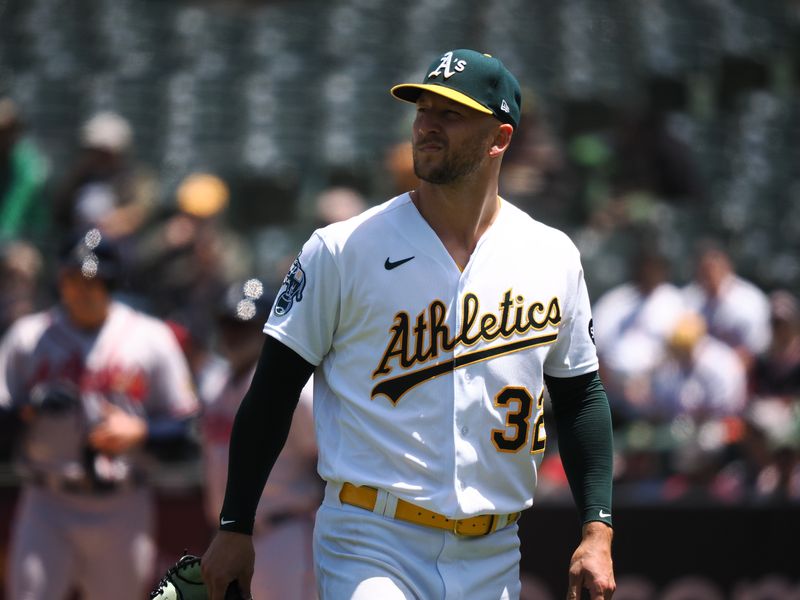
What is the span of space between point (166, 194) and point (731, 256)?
4.19 m

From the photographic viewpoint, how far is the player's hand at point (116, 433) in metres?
5.89

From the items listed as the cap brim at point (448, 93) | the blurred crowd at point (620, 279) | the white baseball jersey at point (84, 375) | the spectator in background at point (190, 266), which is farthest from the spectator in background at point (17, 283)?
the cap brim at point (448, 93)

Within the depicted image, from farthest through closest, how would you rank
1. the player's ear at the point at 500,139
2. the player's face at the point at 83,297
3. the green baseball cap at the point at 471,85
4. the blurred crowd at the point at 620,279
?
the blurred crowd at the point at 620,279, the player's face at the point at 83,297, the player's ear at the point at 500,139, the green baseball cap at the point at 471,85

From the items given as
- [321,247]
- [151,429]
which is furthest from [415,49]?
[321,247]

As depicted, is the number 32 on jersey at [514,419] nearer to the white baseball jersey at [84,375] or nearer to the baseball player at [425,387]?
the baseball player at [425,387]

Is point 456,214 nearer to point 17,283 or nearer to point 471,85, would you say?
point 471,85

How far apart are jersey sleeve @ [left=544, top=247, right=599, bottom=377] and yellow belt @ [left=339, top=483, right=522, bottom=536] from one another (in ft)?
1.45

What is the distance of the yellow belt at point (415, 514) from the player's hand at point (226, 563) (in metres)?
0.27

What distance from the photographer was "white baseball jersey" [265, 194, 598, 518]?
3.25m

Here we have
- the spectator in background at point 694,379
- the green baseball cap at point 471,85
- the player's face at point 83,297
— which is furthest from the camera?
the spectator in background at point 694,379

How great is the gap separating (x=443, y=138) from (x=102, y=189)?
5671 millimetres

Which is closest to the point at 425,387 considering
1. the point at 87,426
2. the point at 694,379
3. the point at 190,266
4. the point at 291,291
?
the point at 291,291

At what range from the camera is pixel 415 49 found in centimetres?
1268

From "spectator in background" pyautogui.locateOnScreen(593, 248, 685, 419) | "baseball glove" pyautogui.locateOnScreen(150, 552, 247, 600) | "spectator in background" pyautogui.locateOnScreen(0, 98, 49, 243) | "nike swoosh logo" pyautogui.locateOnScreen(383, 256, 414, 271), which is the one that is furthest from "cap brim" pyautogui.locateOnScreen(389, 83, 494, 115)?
"spectator in background" pyautogui.locateOnScreen(0, 98, 49, 243)
